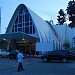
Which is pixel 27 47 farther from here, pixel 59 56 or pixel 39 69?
pixel 39 69

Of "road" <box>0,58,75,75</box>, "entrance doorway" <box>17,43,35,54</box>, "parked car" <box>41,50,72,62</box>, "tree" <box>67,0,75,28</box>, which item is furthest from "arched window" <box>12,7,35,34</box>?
"tree" <box>67,0,75,28</box>

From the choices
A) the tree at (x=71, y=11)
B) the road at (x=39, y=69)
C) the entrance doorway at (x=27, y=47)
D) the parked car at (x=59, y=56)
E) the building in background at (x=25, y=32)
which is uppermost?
the building in background at (x=25, y=32)

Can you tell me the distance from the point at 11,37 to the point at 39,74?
→ 50.4 m

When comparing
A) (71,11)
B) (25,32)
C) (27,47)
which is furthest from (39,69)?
(25,32)

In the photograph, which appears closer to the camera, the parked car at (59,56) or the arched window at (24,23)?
the parked car at (59,56)

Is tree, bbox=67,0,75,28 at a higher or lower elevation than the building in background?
lower

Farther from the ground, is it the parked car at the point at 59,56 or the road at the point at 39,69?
the parked car at the point at 59,56

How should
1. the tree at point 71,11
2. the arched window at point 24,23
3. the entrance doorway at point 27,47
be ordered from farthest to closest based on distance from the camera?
A: the arched window at point 24,23
the entrance doorway at point 27,47
the tree at point 71,11

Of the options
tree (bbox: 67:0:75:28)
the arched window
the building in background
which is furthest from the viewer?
the arched window

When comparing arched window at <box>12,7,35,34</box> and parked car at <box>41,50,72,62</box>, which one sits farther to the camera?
arched window at <box>12,7,35,34</box>

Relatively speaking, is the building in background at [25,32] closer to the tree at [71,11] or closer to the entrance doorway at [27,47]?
the entrance doorway at [27,47]

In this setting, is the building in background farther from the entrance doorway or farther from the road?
the road

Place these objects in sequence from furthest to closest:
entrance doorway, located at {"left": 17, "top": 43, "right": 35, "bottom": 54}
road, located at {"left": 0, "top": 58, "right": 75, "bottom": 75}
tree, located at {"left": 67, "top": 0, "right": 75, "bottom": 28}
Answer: entrance doorway, located at {"left": 17, "top": 43, "right": 35, "bottom": 54}, road, located at {"left": 0, "top": 58, "right": 75, "bottom": 75}, tree, located at {"left": 67, "top": 0, "right": 75, "bottom": 28}

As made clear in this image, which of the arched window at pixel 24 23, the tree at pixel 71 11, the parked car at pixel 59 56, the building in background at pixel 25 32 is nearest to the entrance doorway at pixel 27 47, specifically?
the building in background at pixel 25 32
